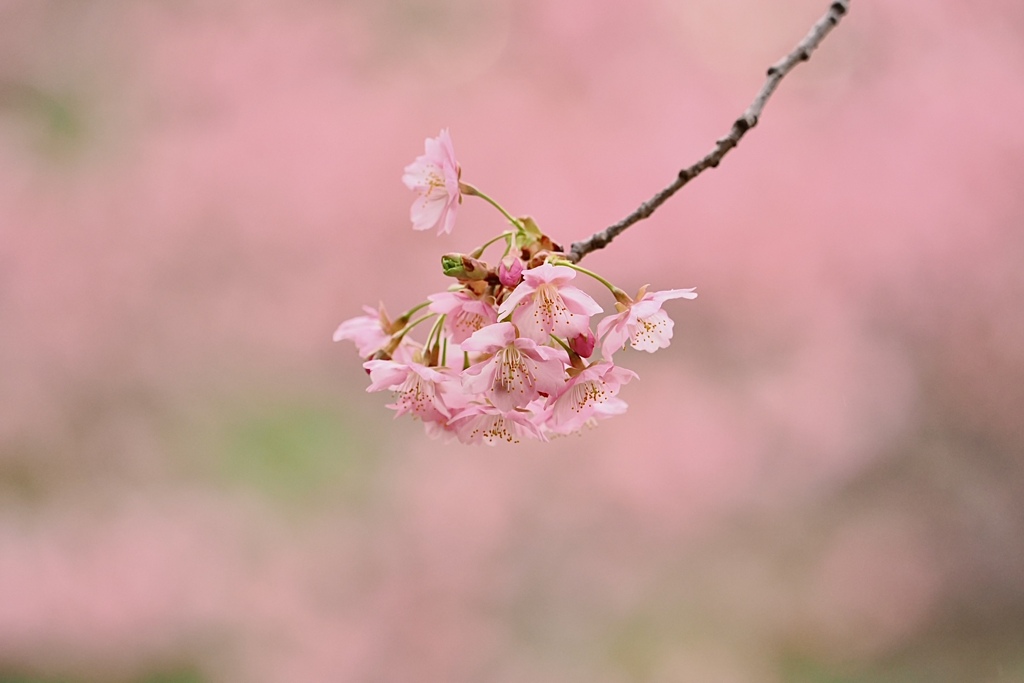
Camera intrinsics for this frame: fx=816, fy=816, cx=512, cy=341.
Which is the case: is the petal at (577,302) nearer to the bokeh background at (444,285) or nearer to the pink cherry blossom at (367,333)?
the pink cherry blossom at (367,333)

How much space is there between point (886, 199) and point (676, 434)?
27.1 inches

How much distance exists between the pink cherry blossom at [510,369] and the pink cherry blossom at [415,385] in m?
0.05

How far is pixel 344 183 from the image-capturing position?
1.79m

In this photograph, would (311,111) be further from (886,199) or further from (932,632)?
(932,632)

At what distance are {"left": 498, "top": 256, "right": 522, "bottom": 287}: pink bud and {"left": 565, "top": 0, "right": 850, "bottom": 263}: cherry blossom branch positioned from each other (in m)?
0.05

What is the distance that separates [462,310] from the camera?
0.63m

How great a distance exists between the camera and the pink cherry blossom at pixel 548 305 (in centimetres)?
55

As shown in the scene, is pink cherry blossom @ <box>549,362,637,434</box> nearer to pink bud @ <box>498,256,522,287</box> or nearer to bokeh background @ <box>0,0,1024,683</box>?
pink bud @ <box>498,256,522,287</box>

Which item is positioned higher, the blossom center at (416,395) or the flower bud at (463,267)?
the flower bud at (463,267)

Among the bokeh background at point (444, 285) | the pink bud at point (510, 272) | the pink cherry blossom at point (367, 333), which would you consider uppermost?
the bokeh background at point (444, 285)

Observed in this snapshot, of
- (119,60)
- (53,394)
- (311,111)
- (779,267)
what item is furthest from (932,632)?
(119,60)

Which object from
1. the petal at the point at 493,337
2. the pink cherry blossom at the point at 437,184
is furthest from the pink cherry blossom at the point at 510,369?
the pink cherry blossom at the point at 437,184

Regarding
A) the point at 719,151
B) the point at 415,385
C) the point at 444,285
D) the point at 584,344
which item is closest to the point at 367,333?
the point at 415,385

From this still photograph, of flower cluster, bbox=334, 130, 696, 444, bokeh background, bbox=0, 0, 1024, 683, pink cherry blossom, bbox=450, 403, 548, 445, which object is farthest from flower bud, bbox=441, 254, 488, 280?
bokeh background, bbox=0, 0, 1024, 683
